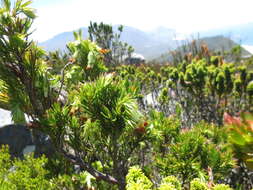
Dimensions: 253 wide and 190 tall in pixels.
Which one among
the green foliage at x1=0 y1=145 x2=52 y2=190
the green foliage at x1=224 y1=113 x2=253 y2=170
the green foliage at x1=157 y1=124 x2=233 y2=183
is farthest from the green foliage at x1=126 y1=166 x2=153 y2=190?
the green foliage at x1=0 y1=145 x2=52 y2=190

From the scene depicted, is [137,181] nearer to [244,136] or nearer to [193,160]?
[193,160]

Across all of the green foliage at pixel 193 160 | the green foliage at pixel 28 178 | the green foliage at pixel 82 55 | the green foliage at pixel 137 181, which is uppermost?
the green foliage at pixel 82 55

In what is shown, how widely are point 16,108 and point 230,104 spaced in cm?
651

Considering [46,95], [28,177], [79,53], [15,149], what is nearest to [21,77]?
[46,95]

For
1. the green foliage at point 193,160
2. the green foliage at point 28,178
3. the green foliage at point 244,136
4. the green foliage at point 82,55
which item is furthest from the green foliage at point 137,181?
the green foliage at point 28,178

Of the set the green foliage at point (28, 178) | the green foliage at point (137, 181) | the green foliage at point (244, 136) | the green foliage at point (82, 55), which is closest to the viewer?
the green foliage at point (137, 181)

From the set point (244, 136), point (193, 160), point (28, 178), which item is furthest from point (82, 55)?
point (28, 178)

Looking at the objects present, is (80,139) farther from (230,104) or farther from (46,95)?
(230,104)

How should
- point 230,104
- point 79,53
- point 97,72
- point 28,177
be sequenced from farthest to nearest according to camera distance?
point 230,104
point 28,177
point 97,72
point 79,53

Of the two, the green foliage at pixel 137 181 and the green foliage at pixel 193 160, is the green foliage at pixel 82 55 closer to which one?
the green foliage at pixel 193 160

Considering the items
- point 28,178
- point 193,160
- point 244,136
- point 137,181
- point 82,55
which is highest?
point 82,55

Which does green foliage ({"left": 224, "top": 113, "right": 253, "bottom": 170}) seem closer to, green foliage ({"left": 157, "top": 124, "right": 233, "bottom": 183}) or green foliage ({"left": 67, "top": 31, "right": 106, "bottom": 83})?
green foliage ({"left": 157, "top": 124, "right": 233, "bottom": 183})

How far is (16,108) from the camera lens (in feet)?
6.65

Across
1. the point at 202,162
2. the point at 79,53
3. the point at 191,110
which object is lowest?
the point at 191,110
